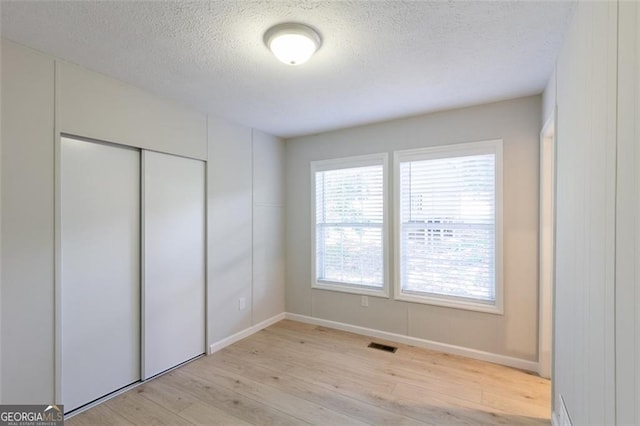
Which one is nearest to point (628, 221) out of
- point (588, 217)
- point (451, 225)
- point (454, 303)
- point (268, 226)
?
point (588, 217)

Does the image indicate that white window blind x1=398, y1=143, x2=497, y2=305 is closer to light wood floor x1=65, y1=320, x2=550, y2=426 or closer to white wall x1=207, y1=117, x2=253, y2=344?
light wood floor x1=65, y1=320, x2=550, y2=426

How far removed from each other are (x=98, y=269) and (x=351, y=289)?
102 inches

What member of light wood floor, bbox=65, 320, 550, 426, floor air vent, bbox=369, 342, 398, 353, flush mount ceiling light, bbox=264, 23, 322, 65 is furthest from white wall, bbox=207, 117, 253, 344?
flush mount ceiling light, bbox=264, 23, 322, 65

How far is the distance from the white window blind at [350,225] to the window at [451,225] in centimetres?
27

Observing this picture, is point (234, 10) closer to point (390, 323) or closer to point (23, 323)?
point (23, 323)

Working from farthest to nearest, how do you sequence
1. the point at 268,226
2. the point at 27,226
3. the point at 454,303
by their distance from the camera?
the point at 268,226
the point at 454,303
the point at 27,226

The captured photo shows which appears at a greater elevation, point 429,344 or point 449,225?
point 449,225

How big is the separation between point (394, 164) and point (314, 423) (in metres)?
2.59

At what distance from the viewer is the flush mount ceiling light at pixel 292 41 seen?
5.53ft

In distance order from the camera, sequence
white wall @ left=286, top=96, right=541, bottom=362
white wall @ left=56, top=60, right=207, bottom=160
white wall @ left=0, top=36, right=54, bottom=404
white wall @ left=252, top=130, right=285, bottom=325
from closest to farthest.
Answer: white wall @ left=0, top=36, right=54, bottom=404 < white wall @ left=56, top=60, right=207, bottom=160 < white wall @ left=286, top=96, right=541, bottom=362 < white wall @ left=252, top=130, right=285, bottom=325

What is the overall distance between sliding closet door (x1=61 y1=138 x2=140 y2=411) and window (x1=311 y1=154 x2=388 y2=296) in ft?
6.95

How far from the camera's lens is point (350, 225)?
12.2 ft

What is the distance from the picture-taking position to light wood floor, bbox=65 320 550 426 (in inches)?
83.0

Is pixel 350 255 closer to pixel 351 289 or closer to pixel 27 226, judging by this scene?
pixel 351 289
